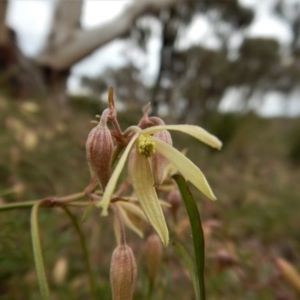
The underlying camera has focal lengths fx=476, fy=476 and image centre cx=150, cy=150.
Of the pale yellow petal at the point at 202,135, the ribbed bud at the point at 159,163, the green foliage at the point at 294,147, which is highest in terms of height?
the pale yellow petal at the point at 202,135

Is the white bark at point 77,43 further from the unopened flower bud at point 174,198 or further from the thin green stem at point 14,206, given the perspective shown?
the thin green stem at point 14,206

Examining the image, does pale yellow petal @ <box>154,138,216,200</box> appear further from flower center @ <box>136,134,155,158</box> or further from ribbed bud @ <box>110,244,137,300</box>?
ribbed bud @ <box>110,244,137,300</box>

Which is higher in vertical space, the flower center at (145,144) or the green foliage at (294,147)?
the flower center at (145,144)

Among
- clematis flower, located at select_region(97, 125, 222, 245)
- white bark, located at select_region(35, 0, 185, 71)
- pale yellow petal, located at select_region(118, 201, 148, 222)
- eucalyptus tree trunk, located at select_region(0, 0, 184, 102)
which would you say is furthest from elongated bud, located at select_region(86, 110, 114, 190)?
white bark, located at select_region(35, 0, 185, 71)

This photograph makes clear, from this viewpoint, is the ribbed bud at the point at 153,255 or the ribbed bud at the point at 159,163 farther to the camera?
the ribbed bud at the point at 153,255

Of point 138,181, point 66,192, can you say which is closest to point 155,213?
point 138,181

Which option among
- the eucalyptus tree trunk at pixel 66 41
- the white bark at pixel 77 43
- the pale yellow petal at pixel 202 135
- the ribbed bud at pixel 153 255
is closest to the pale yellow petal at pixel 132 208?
the ribbed bud at pixel 153 255

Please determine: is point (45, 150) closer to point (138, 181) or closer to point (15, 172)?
point (15, 172)
